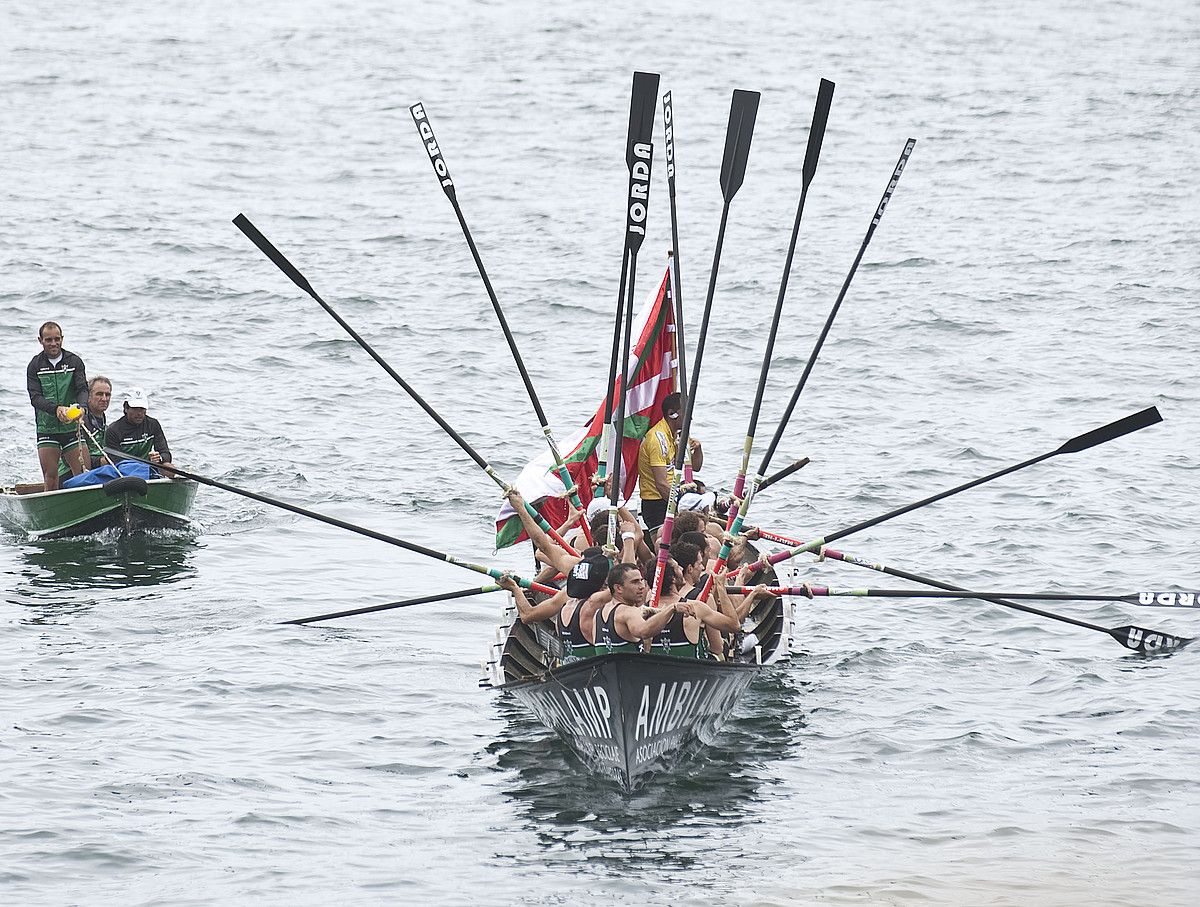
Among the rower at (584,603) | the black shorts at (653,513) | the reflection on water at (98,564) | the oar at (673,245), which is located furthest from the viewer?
the reflection on water at (98,564)

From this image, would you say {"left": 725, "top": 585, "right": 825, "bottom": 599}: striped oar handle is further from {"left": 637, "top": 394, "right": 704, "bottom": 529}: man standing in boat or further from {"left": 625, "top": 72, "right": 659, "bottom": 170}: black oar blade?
{"left": 625, "top": 72, "right": 659, "bottom": 170}: black oar blade

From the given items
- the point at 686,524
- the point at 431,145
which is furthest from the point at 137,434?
the point at 686,524

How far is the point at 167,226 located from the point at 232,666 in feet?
72.3

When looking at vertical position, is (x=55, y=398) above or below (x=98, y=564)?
above

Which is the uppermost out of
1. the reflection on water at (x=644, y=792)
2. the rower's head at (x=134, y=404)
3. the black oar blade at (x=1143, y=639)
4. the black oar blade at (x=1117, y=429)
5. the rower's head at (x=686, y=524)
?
the black oar blade at (x=1117, y=429)

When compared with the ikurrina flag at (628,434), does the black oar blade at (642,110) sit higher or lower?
higher

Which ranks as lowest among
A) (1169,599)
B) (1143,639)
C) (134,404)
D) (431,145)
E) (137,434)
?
(1143,639)

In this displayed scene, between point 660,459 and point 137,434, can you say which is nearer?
point 660,459

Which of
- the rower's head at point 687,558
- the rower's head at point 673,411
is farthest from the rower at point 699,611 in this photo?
the rower's head at point 673,411

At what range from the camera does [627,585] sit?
39.0ft

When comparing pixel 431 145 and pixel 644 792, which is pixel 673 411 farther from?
pixel 644 792

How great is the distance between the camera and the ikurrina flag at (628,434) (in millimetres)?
15352

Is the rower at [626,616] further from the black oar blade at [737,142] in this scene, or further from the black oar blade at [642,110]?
the black oar blade at [737,142]

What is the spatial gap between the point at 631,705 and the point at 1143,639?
5997 millimetres
